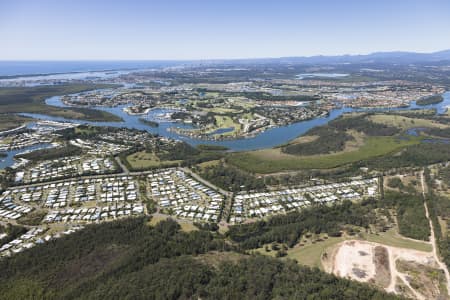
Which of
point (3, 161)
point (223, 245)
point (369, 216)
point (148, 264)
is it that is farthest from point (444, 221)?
point (3, 161)

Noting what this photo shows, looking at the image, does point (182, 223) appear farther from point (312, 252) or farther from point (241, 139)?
point (241, 139)

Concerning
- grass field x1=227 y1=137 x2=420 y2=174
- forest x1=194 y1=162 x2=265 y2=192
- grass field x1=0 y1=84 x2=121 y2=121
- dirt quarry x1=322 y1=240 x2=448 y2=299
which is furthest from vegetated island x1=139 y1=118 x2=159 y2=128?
dirt quarry x1=322 y1=240 x2=448 y2=299

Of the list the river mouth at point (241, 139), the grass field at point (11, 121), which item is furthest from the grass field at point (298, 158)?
the grass field at point (11, 121)

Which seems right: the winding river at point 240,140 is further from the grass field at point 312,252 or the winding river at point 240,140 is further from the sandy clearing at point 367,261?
the sandy clearing at point 367,261

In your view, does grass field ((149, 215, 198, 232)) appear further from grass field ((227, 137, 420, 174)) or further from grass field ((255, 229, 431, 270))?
grass field ((227, 137, 420, 174))

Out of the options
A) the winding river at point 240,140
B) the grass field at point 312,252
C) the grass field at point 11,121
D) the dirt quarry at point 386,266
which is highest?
the grass field at point 11,121

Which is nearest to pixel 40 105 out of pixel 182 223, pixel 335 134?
pixel 182 223
